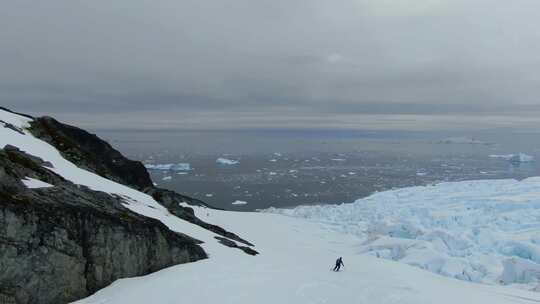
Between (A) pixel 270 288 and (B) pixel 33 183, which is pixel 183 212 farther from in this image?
(A) pixel 270 288

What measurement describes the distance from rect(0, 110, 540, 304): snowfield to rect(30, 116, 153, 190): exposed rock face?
1.63 m

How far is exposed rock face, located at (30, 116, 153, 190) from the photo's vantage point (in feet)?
90.8

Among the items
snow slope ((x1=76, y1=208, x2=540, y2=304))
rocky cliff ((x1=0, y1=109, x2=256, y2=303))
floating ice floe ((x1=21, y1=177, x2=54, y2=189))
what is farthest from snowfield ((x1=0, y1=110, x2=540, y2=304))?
floating ice floe ((x1=21, y1=177, x2=54, y2=189))

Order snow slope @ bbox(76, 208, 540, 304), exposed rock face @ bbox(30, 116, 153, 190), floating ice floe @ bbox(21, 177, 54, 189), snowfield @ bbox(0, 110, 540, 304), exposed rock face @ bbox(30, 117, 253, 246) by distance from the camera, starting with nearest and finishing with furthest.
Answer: snow slope @ bbox(76, 208, 540, 304) → snowfield @ bbox(0, 110, 540, 304) → floating ice floe @ bbox(21, 177, 54, 189) → exposed rock face @ bbox(30, 117, 253, 246) → exposed rock face @ bbox(30, 116, 153, 190)

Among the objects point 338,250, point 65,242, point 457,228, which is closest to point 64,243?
point 65,242

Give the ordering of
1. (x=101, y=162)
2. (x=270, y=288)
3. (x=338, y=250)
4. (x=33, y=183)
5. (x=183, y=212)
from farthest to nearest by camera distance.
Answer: (x=101, y=162), (x=338, y=250), (x=183, y=212), (x=33, y=183), (x=270, y=288)

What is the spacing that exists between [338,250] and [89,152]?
21.1 meters

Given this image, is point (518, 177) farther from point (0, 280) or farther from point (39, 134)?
point (0, 280)

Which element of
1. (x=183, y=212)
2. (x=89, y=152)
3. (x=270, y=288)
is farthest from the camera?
(x=89, y=152)

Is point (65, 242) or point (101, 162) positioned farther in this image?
point (101, 162)

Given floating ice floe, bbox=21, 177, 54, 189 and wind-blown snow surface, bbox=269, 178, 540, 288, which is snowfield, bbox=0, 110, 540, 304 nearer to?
wind-blown snow surface, bbox=269, 178, 540, 288

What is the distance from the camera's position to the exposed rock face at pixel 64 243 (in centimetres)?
1112

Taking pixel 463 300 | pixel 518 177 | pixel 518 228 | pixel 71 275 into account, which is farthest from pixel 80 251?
pixel 518 177

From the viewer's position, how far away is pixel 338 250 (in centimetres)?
3094
